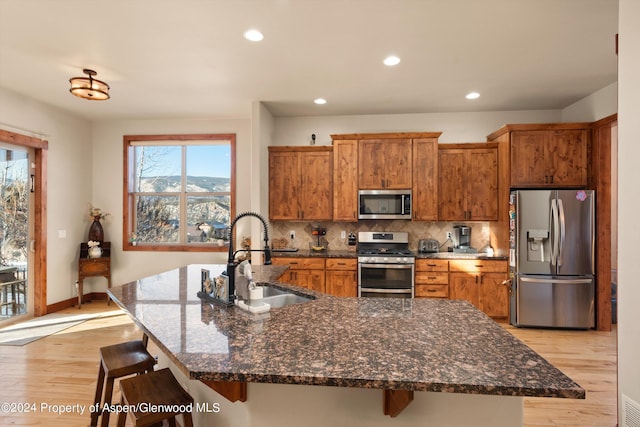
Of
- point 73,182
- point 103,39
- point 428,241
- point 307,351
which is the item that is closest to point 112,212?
point 73,182

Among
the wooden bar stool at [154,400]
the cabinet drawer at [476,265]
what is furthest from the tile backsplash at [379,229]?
the wooden bar stool at [154,400]

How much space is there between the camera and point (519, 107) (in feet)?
15.7

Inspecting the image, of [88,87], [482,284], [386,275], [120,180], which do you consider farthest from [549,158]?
[120,180]

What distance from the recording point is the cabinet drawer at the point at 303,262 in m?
4.55

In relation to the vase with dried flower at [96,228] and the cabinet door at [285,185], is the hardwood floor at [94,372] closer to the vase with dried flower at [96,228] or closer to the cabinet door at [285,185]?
the vase with dried flower at [96,228]

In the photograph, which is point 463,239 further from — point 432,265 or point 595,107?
point 595,107

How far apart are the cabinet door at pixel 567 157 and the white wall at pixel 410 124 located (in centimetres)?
69

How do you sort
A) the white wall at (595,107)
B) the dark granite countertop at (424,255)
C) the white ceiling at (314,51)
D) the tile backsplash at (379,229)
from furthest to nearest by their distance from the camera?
the tile backsplash at (379,229), the dark granite countertop at (424,255), the white wall at (595,107), the white ceiling at (314,51)

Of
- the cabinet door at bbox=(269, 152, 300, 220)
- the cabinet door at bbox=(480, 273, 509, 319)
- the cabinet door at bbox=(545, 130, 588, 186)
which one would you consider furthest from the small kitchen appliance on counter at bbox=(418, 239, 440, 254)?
the cabinet door at bbox=(269, 152, 300, 220)

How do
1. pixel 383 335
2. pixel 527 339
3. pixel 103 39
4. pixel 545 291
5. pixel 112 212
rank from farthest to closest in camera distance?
pixel 112 212, pixel 545 291, pixel 527 339, pixel 103 39, pixel 383 335

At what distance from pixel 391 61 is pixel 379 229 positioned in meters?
2.45

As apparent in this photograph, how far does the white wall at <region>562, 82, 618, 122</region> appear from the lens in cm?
Result: 393

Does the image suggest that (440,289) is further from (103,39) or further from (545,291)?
A: (103,39)

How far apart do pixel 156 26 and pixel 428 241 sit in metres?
3.96
